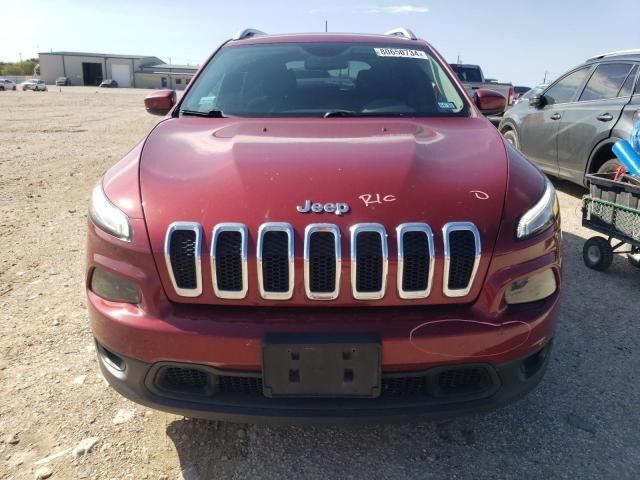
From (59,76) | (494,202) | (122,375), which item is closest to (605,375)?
(494,202)

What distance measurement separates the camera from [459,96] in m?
3.09

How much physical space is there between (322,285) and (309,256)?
0.11 metres

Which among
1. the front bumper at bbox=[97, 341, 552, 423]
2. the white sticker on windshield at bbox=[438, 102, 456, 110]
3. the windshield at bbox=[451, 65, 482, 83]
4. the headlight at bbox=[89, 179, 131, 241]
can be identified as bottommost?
the front bumper at bbox=[97, 341, 552, 423]

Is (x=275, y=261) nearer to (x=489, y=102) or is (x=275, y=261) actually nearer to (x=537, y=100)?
(x=489, y=102)

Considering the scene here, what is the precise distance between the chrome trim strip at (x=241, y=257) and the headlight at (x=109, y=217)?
1.11 ft

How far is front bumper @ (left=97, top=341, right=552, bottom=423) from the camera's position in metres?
1.80

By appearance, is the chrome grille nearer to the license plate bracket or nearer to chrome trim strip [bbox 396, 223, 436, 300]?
chrome trim strip [bbox 396, 223, 436, 300]

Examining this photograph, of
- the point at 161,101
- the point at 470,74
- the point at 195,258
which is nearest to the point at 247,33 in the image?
the point at 161,101

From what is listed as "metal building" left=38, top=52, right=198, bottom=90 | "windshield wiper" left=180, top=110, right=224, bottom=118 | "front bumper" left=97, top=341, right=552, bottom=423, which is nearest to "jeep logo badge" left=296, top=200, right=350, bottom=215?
"front bumper" left=97, top=341, right=552, bottom=423

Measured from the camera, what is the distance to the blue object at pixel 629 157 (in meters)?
4.00

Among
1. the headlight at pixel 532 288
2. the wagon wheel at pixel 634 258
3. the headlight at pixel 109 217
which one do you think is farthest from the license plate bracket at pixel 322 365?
the wagon wheel at pixel 634 258

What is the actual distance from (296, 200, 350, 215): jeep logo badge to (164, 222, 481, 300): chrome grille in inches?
2.7

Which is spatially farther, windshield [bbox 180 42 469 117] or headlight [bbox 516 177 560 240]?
windshield [bbox 180 42 469 117]

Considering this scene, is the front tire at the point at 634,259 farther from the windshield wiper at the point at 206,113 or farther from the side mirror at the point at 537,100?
the windshield wiper at the point at 206,113
